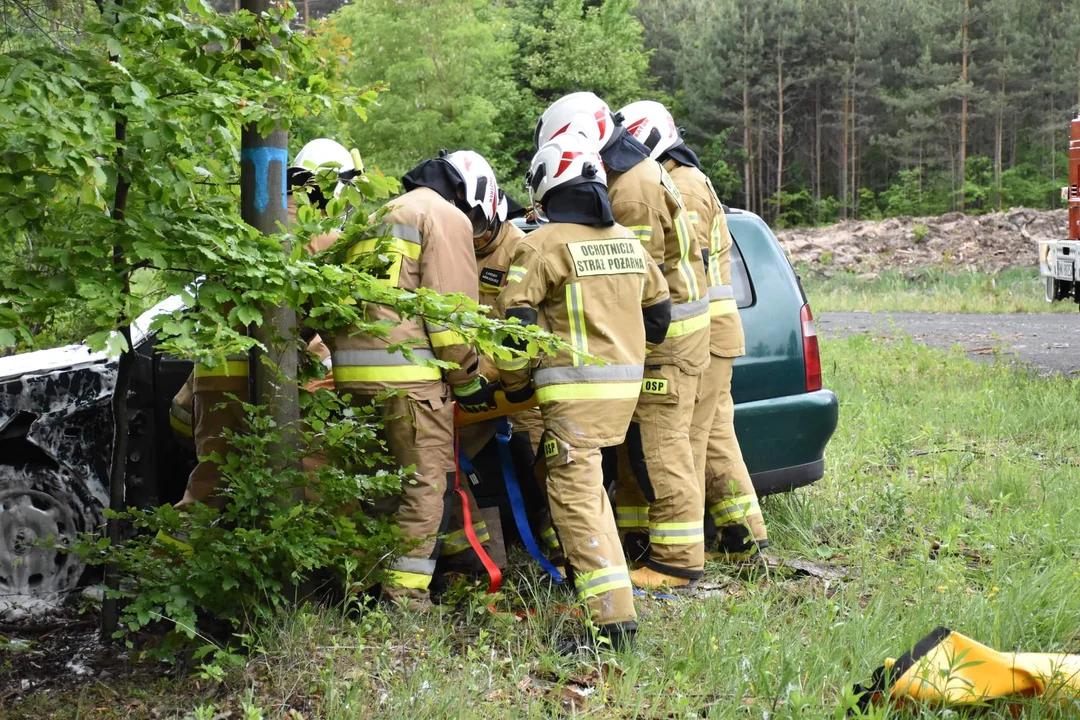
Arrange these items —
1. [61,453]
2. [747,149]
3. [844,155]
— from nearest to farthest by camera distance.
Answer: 1. [61,453]
2. [747,149]
3. [844,155]

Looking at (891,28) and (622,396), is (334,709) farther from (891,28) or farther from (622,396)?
(891,28)

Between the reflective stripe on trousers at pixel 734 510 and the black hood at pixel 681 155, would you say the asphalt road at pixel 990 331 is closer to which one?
the black hood at pixel 681 155

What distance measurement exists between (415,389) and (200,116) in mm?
1492

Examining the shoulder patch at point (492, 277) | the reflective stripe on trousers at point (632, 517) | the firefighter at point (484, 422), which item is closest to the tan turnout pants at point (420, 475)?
the firefighter at point (484, 422)

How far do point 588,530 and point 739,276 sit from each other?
1.90 metres

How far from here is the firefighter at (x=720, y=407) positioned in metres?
4.96

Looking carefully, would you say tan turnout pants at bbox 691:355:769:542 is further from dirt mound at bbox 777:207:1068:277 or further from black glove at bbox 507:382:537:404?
dirt mound at bbox 777:207:1068:277

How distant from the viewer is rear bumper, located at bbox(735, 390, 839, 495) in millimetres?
5176

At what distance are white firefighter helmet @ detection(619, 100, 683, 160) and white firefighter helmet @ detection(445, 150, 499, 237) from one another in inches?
38.8

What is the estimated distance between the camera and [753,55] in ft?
176

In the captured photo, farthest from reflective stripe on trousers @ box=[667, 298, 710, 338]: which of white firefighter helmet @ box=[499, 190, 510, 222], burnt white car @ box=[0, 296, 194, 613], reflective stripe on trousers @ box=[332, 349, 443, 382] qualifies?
burnt white car @ box=[0, 296, 194, 613]

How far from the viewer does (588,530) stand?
403 centimetres

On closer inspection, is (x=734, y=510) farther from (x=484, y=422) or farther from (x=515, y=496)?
(x=484, y=422)

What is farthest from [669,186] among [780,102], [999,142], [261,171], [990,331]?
[780,102]
